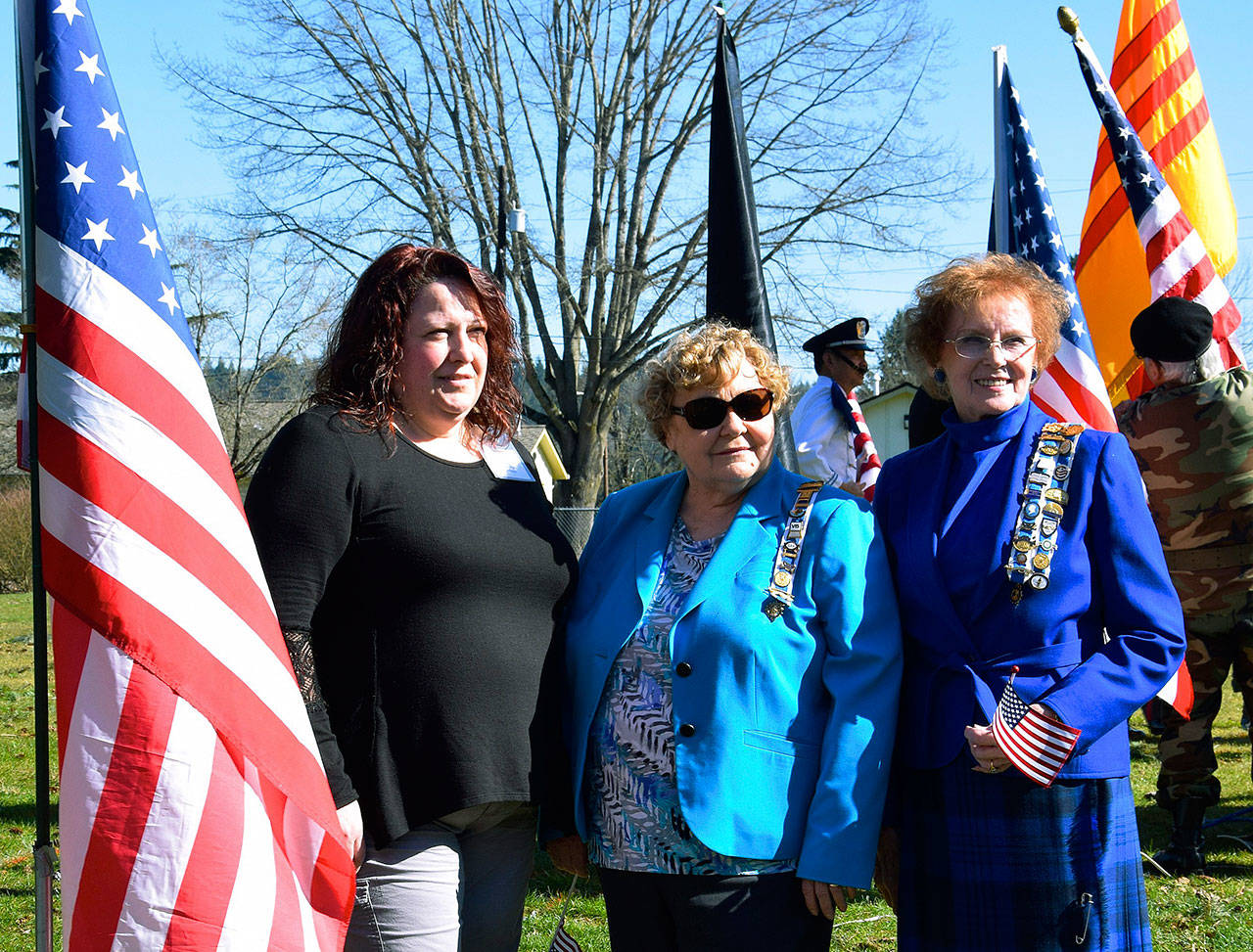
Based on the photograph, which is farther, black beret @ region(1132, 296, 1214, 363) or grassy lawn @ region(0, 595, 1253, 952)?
black beret @ region(1132, 296, 1214, 363)

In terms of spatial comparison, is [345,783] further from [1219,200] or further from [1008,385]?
[1219,200]

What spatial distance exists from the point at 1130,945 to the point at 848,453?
3920 mm

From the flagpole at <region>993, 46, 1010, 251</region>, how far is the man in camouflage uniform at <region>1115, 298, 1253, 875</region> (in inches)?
29.5

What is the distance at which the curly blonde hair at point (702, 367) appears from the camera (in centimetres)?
293

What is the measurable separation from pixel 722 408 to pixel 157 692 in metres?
1.45

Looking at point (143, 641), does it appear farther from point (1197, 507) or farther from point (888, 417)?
point (888, 417)

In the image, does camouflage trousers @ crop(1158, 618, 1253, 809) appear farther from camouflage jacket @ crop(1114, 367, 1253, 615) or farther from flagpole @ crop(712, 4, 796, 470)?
flagpole @ crop(712, 4, 796, 470)

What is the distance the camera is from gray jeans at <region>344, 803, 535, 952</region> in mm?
2621

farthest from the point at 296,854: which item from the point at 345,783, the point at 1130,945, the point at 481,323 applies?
the point at 1130,945

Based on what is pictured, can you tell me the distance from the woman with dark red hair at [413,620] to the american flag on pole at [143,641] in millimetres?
120

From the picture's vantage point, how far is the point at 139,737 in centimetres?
246

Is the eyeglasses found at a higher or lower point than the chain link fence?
lower

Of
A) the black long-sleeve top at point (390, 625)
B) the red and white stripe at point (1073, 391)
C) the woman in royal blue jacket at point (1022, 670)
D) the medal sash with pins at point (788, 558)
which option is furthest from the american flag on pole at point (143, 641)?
the red and white stripe at point (1073, 391)

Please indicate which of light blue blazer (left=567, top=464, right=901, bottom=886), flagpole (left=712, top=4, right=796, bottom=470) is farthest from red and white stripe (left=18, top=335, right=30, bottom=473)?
flagpole (left=712, top=4, right=796, bottom=470)
